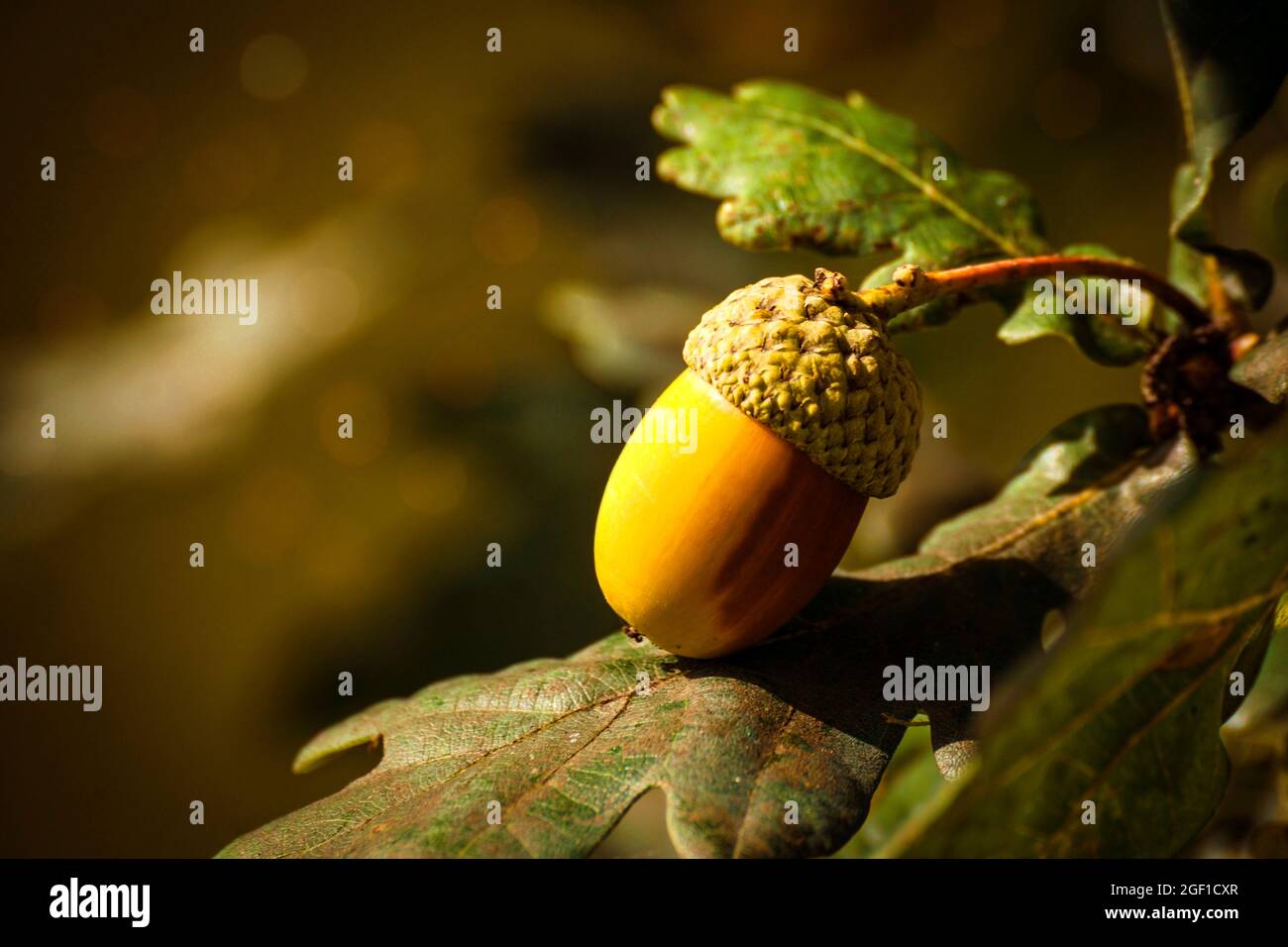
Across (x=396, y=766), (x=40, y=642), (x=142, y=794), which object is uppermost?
(x=396, y=766)

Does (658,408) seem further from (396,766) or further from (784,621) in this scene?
(396,766)

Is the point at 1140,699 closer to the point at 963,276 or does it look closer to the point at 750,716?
the point at 750,716

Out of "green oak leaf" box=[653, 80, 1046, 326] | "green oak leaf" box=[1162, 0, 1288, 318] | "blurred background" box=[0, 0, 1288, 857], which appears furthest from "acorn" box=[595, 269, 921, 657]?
"blurred background" box=[0, 0, 1288, 857]

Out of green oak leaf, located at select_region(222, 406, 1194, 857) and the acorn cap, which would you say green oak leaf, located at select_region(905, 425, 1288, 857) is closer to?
green oak leaf, located at select_region(222, 406, 1194, 857)

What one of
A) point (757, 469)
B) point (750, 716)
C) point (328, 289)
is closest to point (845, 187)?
point (757, 469)

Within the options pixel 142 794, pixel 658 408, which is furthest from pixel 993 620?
pixel 142 794

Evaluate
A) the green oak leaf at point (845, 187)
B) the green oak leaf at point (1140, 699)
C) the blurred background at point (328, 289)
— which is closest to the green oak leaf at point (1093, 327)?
the green oak leaf at point (845, 187)
